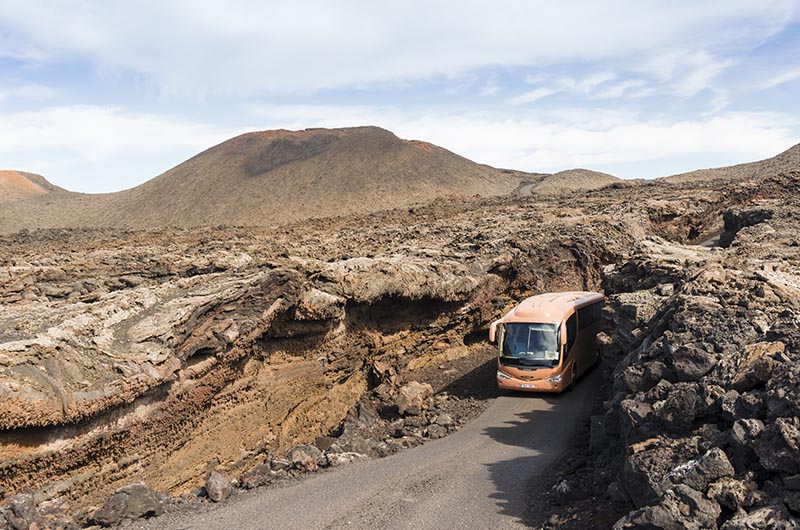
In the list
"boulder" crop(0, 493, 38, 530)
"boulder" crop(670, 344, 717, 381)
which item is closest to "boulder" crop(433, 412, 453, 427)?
"boulder" crop(670, 344, 717, 381)

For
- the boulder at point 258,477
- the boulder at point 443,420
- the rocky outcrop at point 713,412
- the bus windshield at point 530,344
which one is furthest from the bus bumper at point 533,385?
the boulder at point 258,477

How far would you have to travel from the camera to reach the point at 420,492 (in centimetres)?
1009

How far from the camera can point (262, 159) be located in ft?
289

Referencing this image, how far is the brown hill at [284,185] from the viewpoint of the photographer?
231ft

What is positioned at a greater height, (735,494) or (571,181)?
(571,181)

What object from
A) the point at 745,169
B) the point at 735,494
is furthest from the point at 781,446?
the point at 745,169

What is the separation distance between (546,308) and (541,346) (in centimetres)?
118

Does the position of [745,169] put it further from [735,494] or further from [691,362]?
[735,494]

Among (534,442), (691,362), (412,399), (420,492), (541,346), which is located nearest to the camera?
(691,362)

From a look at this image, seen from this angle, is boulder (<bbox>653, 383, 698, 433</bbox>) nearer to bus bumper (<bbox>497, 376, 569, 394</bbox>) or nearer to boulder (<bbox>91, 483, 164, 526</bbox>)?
boulder (<bbox>91, 483, 164, 526</bbox>)

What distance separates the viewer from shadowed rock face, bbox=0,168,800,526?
7.32 metres

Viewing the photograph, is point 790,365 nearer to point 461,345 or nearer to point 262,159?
point 461,345

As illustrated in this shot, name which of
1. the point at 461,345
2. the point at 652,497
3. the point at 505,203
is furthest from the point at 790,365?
the point at 505,203

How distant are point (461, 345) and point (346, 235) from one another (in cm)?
1161
